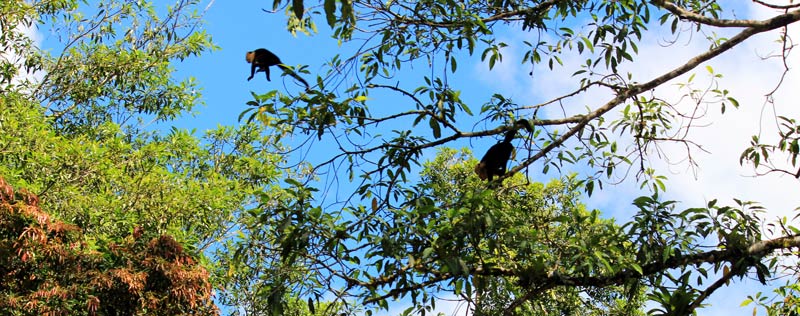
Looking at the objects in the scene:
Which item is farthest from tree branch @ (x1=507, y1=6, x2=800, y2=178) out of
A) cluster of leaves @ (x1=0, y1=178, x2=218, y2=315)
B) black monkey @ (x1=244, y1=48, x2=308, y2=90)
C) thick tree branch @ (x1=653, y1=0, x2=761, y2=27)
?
cluster of leaves @ (x1=0, y1=178, x2=218, y2=315)

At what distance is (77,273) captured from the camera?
6.20 metres

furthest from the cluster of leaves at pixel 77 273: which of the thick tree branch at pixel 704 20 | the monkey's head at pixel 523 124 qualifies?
the thick tree branch at pixel 704 20

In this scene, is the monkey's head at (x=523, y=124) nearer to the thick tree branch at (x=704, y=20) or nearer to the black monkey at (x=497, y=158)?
the black monkey at (x=497, y=158)

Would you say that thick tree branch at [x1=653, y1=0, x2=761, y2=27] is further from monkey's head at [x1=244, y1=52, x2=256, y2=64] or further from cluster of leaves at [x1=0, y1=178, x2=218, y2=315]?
cluster of leaves at [x1=0, y1=178, x2=218, y2=315]

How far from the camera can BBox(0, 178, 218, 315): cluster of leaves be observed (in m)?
5.95

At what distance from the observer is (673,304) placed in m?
3.28

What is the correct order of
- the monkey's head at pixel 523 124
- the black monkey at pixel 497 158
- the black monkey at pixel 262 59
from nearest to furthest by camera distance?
the monkey's head at pixel 523 124 < the black monkey at pixel 497 158 < the black monkey at pixel 262 59

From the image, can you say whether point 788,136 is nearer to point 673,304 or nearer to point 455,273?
point 673,304

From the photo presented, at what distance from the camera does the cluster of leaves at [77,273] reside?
5945 millimetres

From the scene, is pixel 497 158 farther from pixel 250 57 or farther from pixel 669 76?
pixel 250 57

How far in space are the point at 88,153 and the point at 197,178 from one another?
160 centimetres

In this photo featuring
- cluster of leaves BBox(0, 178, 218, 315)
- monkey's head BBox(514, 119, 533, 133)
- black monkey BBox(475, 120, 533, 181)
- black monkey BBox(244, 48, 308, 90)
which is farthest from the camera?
cluster of leaves BBox(0, 178, 218, 315)

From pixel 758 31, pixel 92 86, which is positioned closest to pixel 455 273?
pixel 758 31

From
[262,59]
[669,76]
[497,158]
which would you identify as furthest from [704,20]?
[262,59]
